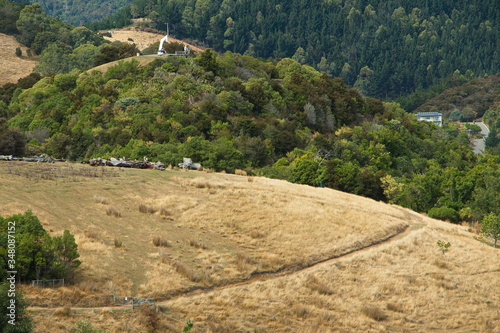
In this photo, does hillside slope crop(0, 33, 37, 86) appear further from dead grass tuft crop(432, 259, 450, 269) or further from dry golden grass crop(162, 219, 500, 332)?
dead grass tuft crop(432, 259, 450, 269)

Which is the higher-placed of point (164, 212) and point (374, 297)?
point (164, 212)

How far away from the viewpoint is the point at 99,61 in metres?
97.4

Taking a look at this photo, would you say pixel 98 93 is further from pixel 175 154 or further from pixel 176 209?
pixel 176 209

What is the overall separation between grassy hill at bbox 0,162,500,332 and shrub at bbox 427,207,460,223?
14.1 metres

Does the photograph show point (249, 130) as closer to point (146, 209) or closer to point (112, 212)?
point (146, 209)

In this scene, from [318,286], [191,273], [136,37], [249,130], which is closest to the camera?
[191,273]

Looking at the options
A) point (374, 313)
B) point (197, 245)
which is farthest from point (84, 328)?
point (374, 313)

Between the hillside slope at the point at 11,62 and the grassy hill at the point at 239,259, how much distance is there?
253 ft

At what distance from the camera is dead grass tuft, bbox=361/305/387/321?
98.6ft

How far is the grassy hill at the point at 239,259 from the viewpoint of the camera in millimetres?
26562

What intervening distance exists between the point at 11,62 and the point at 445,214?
89750 mm

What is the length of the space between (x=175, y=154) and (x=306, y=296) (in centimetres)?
3112

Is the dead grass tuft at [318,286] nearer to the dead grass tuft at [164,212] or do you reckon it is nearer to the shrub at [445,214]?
the dead grass tuft at [164,212]

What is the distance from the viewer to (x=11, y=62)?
121875 mm
